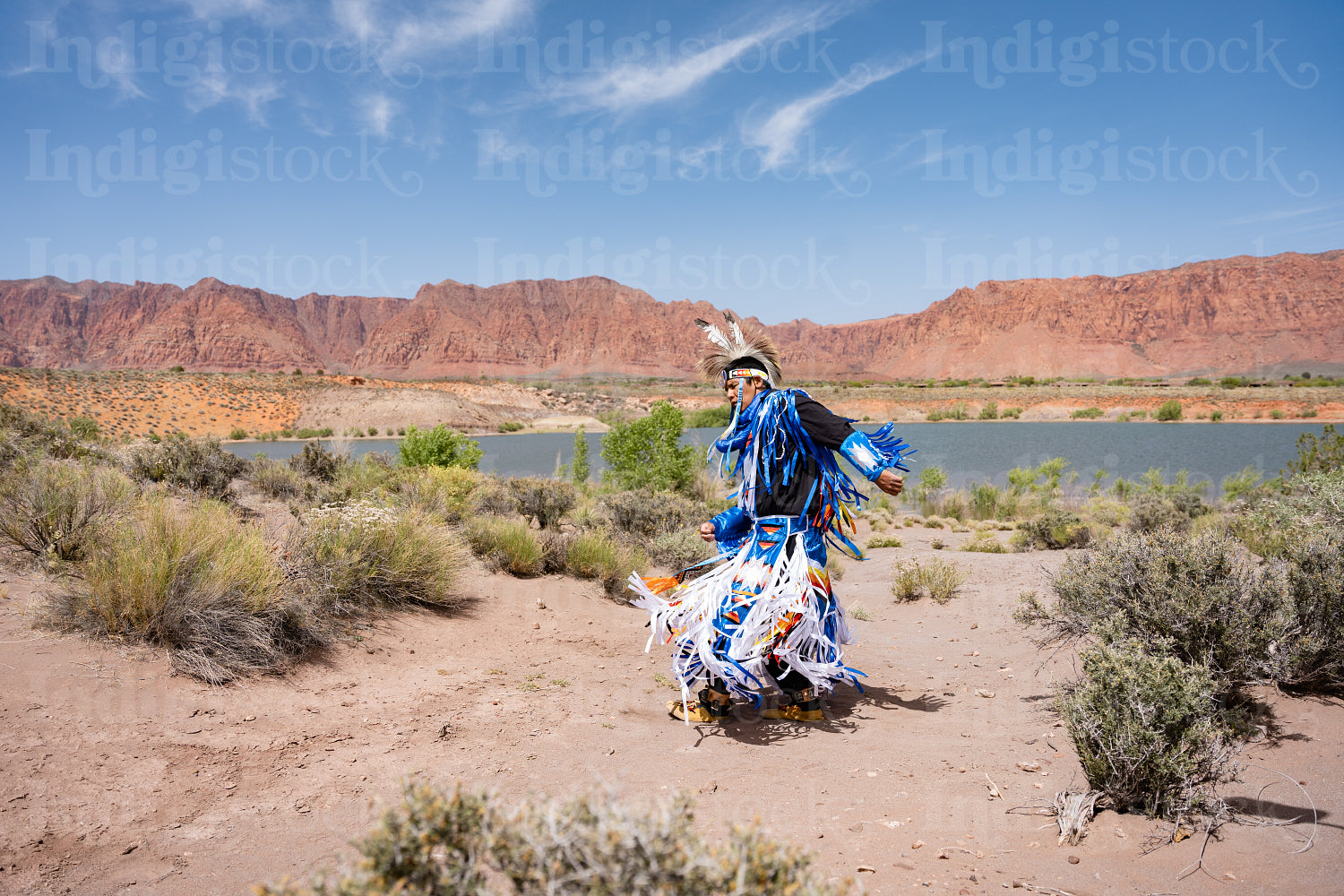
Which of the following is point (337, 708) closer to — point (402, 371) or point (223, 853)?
point (223, 853)

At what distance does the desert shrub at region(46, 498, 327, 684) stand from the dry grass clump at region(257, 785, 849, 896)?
360 cm

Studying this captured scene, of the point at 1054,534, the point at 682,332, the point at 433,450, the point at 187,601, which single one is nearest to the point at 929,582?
the point at 1054,534

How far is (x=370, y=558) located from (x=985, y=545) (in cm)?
907

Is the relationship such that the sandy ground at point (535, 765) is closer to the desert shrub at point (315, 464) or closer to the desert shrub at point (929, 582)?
the desert shrub at point (929, 582)

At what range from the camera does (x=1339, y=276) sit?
→ 134 meters

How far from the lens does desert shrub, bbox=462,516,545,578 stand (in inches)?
313

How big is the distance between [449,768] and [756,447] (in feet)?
8.25

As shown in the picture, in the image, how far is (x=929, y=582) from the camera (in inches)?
320

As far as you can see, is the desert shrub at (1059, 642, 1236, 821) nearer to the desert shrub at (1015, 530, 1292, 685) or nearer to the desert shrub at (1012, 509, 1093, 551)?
the desert shrub at (1015, 530, 1292, 685)

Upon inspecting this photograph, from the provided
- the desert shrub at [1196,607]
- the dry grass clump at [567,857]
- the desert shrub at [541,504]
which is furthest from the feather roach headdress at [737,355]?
the desert shrub at [541,504]

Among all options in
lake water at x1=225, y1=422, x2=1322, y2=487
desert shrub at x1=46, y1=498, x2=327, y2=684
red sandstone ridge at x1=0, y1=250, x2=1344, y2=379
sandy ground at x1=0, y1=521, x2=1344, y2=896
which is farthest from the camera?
red sandstone ridge at x1=0, y1=250, x2=1344, y2=379

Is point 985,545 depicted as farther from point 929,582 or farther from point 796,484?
point 796,484

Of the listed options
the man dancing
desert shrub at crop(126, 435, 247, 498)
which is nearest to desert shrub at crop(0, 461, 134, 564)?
desert shrub at crop(126, 435, 247, 498)

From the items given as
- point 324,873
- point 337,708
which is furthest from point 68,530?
point 324,873
